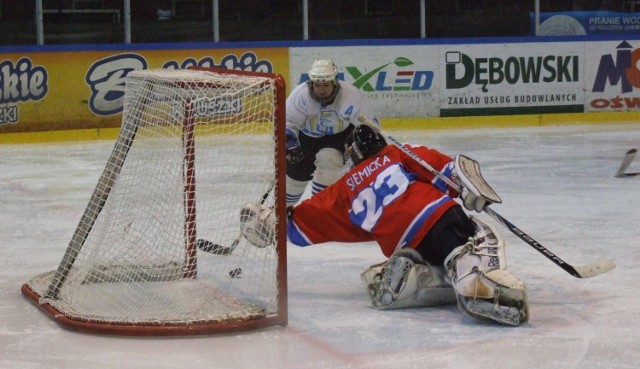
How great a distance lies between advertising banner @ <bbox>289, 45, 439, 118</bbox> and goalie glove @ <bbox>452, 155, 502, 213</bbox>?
22.1ft

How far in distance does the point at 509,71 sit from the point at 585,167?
11.1 ft

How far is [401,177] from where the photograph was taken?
3.83 m

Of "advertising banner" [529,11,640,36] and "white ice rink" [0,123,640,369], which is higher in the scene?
"advertising banner" [529,11,640,36]

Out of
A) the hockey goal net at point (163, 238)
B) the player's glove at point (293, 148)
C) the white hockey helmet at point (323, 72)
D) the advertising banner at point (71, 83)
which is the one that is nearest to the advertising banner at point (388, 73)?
the advertising banner at point (71, 83)

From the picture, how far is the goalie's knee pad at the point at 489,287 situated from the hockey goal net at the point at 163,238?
1.90 feet

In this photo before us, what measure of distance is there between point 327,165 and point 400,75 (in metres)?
5.33

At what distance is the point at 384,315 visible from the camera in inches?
148

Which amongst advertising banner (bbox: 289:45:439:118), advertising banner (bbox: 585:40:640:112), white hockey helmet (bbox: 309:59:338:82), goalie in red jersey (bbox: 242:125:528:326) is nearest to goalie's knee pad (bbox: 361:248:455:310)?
goalie in red jersey (bbox: 242:125:528:326)

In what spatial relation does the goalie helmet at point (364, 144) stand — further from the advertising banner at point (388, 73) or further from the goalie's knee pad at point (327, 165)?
the advertising banner at point (388, 73)

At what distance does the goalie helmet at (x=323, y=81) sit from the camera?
4949mm

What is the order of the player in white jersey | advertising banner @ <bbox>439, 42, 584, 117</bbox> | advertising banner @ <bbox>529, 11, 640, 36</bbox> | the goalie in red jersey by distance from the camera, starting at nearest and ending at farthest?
the goalie in red jersey → the player in white jersey → advertising banner @ <bbox>439, 42, 584, 117</bbox> → advertising banner @ <bbox>529, 11, 640, 36</bbox>

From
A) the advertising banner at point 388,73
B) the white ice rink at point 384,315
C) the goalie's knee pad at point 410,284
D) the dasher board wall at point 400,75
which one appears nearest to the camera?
the white ice rink at point 384,315

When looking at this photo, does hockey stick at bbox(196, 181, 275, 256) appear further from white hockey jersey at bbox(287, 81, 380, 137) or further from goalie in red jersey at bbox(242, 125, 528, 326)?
white hockey jersey at bbox(287, 81, 380, 137)

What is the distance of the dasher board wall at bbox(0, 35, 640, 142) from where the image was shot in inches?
383
